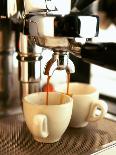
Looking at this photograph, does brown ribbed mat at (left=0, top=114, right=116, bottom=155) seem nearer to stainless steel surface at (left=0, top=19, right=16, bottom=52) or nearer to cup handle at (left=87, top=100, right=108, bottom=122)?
cup handle at (left=87, top=100, right=108, bottom=122)

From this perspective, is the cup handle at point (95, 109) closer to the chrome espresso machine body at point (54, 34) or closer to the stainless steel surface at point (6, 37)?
the chrome espresso machine body at point (54, 34)

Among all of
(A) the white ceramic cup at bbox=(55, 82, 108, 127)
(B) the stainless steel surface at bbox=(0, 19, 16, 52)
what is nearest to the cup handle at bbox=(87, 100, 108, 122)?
(A) the white ceramic cup at bbox=(55, 82, 108, 127)

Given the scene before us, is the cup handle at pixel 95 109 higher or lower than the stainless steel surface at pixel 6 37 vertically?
lower

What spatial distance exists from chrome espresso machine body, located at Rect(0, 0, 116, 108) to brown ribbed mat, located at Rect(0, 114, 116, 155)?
0.34ft

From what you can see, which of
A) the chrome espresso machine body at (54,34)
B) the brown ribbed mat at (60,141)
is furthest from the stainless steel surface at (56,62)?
the brown ribbed mat at (60,141)

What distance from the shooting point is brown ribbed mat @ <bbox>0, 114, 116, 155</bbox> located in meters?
0.43

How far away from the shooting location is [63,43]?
1.37 ft

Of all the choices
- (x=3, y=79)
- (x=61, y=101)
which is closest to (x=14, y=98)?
(x=3, y=79)

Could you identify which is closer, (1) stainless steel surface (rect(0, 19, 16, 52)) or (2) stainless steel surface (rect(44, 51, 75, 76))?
(2) stainless steel surface (rect(44, 51, 75, 76))

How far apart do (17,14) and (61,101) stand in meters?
0.16

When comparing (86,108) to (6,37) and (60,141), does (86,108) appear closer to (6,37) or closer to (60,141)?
(60,141)

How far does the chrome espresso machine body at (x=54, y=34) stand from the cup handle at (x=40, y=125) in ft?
0.21

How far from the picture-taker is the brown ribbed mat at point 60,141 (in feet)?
1.41

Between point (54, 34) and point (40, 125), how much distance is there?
0.13 metres
